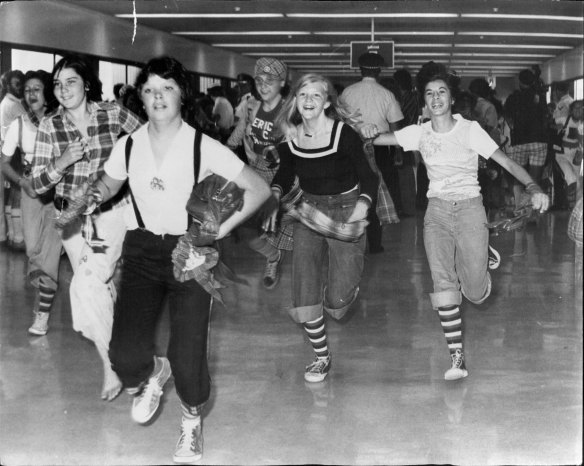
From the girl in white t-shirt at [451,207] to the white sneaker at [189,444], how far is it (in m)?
1.55

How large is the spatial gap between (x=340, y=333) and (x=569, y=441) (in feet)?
7.64

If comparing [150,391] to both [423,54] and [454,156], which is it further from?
[423,54]

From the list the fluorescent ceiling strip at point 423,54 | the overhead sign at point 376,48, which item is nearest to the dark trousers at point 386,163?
the overhead sign at point 376,48

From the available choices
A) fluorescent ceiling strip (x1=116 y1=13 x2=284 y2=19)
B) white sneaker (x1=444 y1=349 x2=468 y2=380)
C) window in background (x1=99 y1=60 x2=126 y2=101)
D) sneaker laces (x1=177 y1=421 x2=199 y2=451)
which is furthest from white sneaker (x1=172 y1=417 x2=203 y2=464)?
window in background (x1=99 y1=60 x2=126 y2=101)

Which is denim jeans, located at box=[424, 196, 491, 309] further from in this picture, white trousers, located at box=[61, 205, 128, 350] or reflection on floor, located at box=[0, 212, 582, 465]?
white trousers, located at box=[61, 205, 128, 350]

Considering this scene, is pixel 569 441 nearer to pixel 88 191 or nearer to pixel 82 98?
pixel 88 191

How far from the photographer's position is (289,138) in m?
4.84

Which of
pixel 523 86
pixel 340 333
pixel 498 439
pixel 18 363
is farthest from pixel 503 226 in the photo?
pixel 523 86

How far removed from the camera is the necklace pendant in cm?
364

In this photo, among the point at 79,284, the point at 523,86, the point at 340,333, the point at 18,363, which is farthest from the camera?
the point at 523,86

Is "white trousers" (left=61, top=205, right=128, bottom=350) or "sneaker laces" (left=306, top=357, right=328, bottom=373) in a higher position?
"white trousers" (left=61, top=205, right=128, bottom=350)

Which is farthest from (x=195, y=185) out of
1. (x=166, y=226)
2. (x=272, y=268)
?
(x=272, y=268)

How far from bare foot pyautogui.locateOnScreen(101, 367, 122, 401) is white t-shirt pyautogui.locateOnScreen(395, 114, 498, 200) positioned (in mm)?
1796

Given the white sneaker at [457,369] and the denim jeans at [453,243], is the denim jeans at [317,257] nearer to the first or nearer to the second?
the denim jeans at [453,243]
